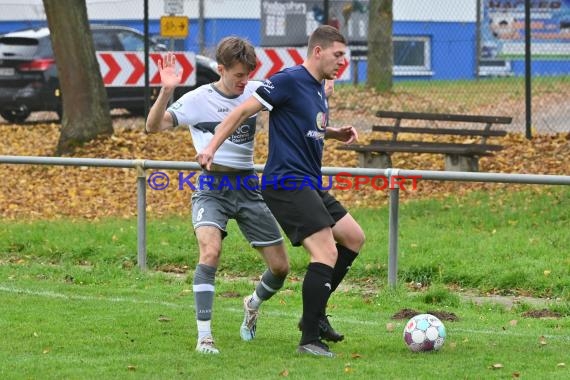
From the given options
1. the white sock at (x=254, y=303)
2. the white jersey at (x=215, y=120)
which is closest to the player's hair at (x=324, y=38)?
the white jersey at (x=215, y=120)

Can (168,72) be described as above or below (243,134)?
above

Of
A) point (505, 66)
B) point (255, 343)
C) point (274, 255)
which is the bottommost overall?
point (255, 343)

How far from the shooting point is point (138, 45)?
2430 centimetres

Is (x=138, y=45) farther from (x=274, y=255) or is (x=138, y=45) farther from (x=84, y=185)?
(x=274, y=255)

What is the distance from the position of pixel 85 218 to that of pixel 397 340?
23.6ft

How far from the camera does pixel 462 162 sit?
15305 mm

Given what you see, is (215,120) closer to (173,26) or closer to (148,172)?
(148,172)

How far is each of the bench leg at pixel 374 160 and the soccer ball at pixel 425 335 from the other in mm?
8336

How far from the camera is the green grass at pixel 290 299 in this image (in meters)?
7.30

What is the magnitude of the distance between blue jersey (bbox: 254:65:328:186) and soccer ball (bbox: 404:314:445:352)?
107 centimetres

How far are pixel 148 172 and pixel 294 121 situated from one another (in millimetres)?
8328

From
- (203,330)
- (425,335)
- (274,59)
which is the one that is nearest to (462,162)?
(274,59)

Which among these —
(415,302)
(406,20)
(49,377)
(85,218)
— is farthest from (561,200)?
(406,20)

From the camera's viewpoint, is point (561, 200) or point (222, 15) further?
point (222, 15)
